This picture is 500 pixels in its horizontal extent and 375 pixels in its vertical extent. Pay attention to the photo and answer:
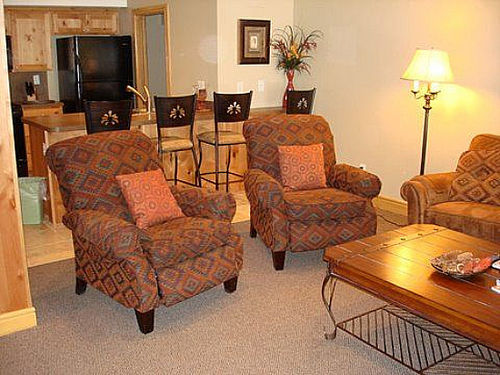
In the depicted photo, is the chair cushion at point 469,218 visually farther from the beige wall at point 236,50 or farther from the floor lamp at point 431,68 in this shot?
the beige wall at point 236,50

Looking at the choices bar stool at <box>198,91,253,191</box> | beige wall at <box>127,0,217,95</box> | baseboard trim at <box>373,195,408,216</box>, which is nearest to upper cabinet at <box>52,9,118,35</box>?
beige wall at <box>127,0,217,95</box>

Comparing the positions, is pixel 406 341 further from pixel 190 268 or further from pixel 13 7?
pixel 13 7

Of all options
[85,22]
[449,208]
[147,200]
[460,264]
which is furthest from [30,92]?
[460,264]

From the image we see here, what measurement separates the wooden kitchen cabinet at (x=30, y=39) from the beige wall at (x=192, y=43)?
5.35 feet

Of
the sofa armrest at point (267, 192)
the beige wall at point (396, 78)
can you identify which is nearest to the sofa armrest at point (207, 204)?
the sofa armrest at point (267, 192)

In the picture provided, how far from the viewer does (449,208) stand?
155 inches

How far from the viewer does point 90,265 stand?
128 inches

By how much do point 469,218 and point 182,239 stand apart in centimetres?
196

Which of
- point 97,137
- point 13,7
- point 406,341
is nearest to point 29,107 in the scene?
point 13,7

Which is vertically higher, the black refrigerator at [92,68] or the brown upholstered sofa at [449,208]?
the black refrigerator at [92,68]

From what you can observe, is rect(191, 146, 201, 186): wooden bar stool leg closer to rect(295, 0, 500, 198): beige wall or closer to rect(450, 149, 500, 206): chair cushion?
rect(295, 0, 500, 198): beige wall

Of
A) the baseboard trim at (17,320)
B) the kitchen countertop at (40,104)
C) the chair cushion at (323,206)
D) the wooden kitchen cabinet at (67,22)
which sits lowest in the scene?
→ the baseboard trim at (17,320)

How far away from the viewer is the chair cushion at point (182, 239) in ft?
9.86

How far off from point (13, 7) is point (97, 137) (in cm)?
431
